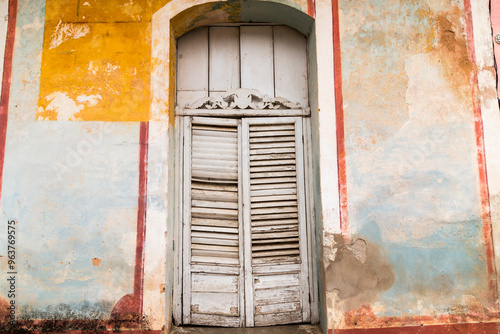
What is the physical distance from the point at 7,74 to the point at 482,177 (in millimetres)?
4079

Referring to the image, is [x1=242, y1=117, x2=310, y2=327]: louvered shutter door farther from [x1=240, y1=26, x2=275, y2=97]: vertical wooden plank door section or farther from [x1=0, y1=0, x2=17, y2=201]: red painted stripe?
[x1=0, y1=0, x2=17, y2=201]: red painted stripe

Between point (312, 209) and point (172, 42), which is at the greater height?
point (172, 42)

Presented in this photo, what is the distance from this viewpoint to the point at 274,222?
353 centimetres

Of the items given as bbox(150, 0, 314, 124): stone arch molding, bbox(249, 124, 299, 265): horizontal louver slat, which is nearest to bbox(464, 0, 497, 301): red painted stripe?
bbox(150, 0, 314, 124): stone arch molding

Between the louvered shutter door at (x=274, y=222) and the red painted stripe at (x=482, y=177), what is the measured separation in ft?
4.82

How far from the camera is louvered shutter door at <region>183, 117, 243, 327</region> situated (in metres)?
3.44

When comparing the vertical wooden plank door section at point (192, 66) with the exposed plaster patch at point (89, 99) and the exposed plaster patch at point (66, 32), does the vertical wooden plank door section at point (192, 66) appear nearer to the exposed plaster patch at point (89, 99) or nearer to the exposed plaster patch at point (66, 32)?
the exposed plaster patch at point (89, 99)

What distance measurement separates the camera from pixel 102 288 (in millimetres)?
3178

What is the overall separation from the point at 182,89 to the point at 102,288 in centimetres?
186

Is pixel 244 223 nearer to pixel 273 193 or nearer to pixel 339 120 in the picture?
pixel 273 193

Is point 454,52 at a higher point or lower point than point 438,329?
higher

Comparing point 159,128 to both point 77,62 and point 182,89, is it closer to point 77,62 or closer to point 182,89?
point 182,89

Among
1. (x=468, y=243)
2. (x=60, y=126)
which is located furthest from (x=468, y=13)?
(x=60, y=126)

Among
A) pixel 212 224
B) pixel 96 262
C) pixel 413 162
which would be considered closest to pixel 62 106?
pixel 96 262
